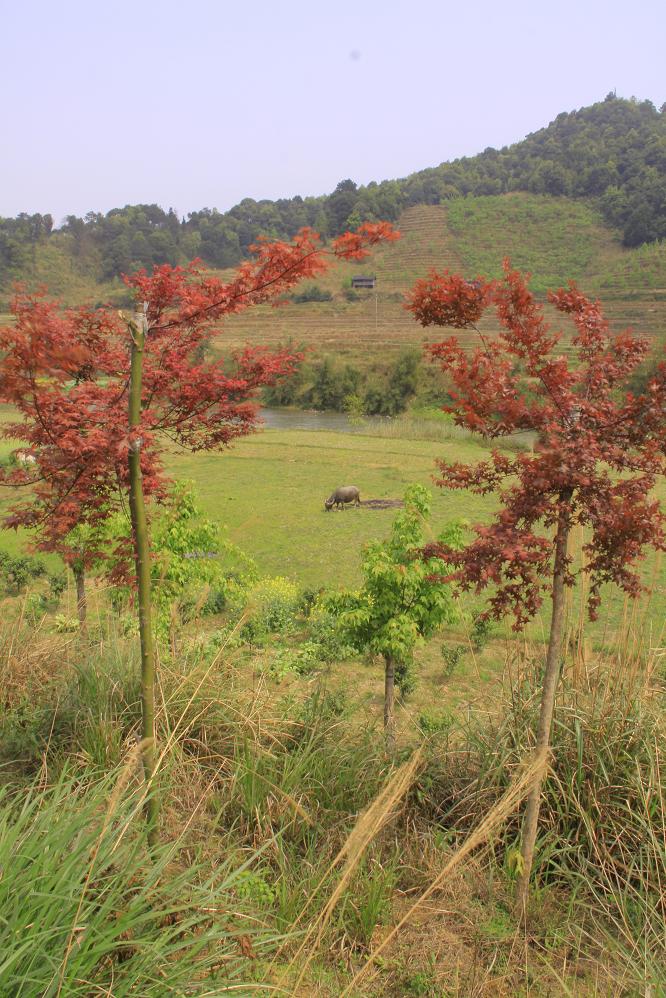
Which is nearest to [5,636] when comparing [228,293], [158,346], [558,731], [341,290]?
[158,346]

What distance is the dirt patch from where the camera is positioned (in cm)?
1454

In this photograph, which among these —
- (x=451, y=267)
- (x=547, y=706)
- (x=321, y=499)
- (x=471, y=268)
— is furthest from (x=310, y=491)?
(x=471, y=268)

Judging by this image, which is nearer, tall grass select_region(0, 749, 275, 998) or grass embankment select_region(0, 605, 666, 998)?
tall grass select_region(0, 749, 275, 998)

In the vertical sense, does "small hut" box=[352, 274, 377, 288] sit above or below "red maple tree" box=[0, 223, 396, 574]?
above

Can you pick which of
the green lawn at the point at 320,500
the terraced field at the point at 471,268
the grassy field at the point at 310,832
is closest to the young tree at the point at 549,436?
the grassy field at the point at 310,832

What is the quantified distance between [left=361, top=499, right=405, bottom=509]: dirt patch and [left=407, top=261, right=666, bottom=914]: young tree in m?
11.4

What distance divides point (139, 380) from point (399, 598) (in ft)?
11.2

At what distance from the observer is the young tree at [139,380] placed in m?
2.61

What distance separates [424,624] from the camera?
5.66 metres

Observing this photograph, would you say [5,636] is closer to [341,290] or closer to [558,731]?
[558,731]

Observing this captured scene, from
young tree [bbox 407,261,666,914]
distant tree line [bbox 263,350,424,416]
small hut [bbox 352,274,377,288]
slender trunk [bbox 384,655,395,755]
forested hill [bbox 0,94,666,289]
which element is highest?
forested hill [bbox 0,94,666,289]

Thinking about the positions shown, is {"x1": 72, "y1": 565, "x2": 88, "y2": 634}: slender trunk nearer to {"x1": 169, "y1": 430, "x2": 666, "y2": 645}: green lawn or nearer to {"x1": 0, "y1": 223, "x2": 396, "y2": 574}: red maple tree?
{"x1": 0, "y1": 223, "x2": 396, "y2": 574}: red maple tree

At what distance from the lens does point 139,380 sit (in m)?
2.51

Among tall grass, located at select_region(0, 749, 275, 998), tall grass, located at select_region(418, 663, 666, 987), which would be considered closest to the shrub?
tall grass, located at select_region(418, 663, 666, 987)
